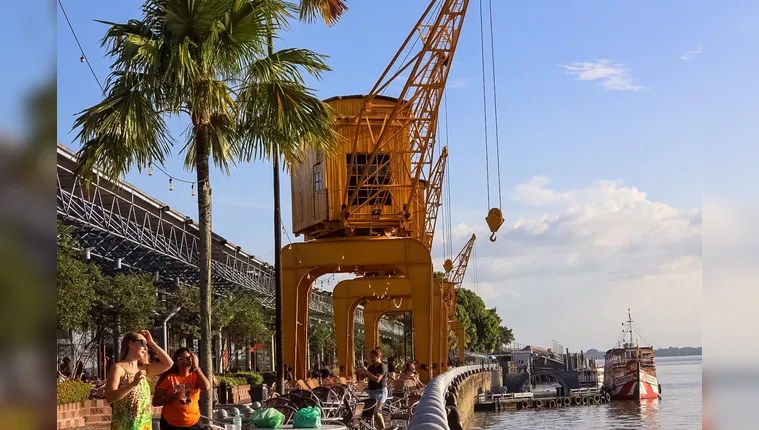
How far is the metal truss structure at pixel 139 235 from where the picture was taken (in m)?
37.3

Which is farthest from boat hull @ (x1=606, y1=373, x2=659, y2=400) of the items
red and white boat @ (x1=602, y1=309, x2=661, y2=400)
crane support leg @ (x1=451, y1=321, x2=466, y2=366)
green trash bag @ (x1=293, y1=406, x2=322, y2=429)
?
green trash bag @ (x1=293, y1=406, x2=322, y2=429)

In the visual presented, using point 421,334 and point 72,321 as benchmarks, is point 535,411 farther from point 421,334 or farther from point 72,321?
point 72,321

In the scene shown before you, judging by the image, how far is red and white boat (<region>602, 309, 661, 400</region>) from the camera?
9844 centimetres

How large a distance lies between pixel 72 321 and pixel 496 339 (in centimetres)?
16224

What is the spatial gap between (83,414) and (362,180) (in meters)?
21.6

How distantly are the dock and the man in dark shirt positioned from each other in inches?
2939

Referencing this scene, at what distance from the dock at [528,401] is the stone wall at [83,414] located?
70520mm

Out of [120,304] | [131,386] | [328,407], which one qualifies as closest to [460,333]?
[120,304]

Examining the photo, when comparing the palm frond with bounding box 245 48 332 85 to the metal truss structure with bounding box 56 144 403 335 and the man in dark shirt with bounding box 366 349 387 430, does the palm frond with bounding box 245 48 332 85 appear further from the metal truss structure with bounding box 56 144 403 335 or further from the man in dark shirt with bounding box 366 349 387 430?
the metal truss structure with bounding box 56 144 403 335

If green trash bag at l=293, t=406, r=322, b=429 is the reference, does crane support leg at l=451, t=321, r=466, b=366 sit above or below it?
below

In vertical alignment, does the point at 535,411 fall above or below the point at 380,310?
below

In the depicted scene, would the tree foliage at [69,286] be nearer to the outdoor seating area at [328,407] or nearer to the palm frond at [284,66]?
the outdoor seating area at [328,407]
